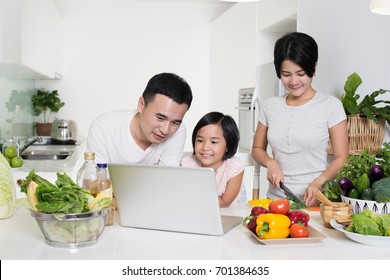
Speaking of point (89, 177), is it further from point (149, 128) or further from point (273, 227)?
point (273, 227)

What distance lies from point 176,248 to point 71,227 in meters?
0.30

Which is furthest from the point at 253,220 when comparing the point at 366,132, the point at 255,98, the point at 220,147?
the point at 255,98

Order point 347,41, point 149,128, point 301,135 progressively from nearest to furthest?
point 149,128, point 301,135, point 347,41

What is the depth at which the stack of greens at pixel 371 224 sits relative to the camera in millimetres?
1570

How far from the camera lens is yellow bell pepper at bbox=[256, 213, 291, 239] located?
5.19ft

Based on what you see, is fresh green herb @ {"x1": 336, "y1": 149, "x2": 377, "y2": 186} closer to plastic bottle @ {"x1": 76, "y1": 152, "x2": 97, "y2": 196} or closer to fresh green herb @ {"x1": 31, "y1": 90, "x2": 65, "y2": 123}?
plastic bottle @ {"x1": 76, "y1": 152, "x2": 97, "y2": 196}

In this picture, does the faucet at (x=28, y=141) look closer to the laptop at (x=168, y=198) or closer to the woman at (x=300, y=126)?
the woman at (x=300, y=126)

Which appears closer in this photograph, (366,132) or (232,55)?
(366,132)

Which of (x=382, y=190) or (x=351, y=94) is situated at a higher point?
(x=351, y=94)

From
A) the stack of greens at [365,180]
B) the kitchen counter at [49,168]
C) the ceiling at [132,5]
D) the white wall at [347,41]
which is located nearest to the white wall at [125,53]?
the ceiling at [132,5]

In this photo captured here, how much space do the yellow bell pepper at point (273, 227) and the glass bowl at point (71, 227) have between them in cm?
45

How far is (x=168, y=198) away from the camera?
1652 mm

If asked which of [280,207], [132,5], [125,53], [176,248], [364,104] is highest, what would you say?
[132,5]
